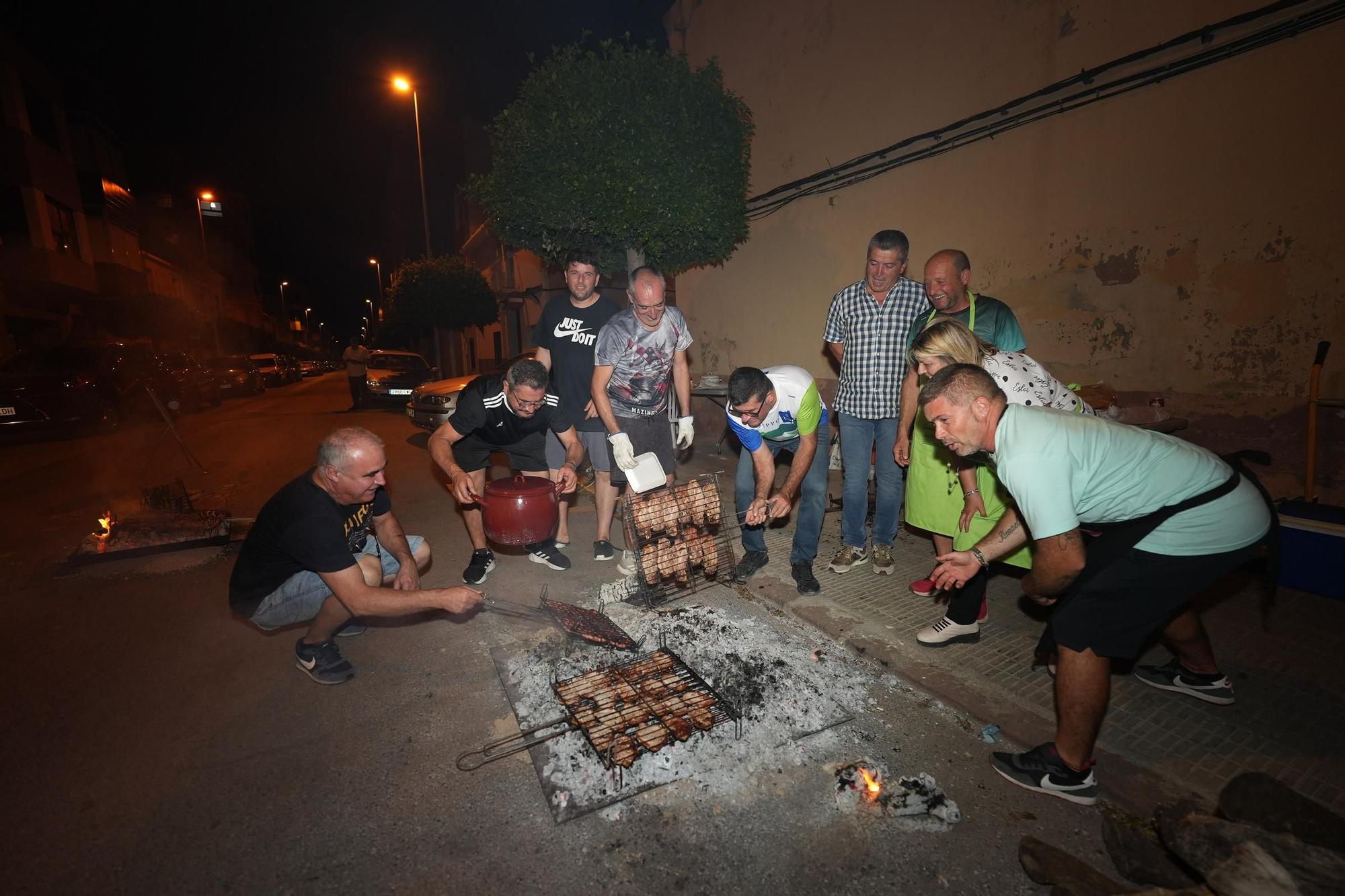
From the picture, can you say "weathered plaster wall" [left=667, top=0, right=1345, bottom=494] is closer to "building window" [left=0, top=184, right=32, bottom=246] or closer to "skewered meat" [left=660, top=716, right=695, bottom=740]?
"skewered meat" [left=660, top=716, right=695, bottom=740]

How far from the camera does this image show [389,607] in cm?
287

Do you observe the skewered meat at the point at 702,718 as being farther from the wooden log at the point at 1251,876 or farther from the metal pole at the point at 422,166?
the metal pole at the point at 422,166

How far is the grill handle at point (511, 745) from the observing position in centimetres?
263

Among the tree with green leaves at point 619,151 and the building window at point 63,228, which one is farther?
the building window at point 63,228

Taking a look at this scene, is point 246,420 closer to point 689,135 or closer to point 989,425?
point 689,135

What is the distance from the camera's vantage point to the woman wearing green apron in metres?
3.08

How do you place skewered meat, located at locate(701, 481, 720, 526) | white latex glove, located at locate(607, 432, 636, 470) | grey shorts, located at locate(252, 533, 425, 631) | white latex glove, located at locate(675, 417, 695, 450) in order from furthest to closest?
1. white latex glove, located at locate(675, 417, 695, 450)
2. white latex glove, located at locate(607, 432, 636, 470)
3. skewered meat, located at locate(701, 481, 720, 526)
4. grey shorts, located at locate(252, 533, 425, 631)

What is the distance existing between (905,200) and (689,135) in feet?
9.20

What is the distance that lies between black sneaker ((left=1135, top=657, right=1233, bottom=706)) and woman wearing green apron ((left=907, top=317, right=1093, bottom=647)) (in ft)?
2.60

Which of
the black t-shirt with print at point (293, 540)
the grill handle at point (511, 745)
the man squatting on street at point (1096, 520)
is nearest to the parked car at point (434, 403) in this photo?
the black t-shirt with print at point (293, 540)

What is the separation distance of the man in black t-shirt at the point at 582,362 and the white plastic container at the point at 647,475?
0.83 m

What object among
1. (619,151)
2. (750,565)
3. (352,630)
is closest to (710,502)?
(750,565)

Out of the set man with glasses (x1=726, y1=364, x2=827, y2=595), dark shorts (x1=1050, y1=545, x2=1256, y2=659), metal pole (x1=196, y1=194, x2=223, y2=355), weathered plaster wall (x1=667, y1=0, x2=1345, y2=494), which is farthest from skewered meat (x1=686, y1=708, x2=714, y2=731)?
metal pole (x1=196, y1=194, x2=223, y2=355)

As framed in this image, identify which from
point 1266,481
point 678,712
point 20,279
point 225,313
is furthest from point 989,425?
point 225,313
